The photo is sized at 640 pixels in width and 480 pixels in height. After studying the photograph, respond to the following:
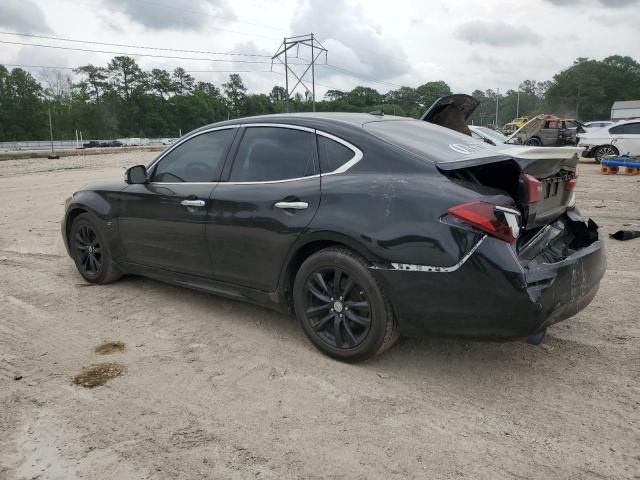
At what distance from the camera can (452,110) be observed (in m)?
5.62

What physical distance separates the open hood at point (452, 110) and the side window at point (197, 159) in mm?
2283

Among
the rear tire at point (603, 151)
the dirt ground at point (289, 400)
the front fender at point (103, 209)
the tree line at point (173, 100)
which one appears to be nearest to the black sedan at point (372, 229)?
the dirt ground at point (289, 400)

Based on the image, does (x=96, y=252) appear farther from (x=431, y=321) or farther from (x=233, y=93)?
(x=233, y=93)

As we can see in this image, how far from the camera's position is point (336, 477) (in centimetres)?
236

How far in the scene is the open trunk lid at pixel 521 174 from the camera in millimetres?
3031

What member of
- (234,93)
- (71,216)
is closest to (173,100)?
(234,93)

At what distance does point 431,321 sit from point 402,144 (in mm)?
1142

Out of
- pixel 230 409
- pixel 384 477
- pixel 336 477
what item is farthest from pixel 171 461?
pixel 384 477

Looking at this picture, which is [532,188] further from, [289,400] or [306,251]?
[289,400]

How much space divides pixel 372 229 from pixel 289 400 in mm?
1118

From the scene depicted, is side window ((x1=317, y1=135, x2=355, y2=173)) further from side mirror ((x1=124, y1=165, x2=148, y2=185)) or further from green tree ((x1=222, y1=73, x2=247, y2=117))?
green tree ((x1=222, y1=73, x2=247, y2=117))

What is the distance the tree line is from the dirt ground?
257ft

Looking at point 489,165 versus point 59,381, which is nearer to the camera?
point 489,165

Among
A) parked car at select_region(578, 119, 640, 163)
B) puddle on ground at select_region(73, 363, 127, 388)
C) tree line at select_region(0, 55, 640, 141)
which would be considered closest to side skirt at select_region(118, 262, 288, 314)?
puddle on ground at select_region(73, 363, 127, 388)
